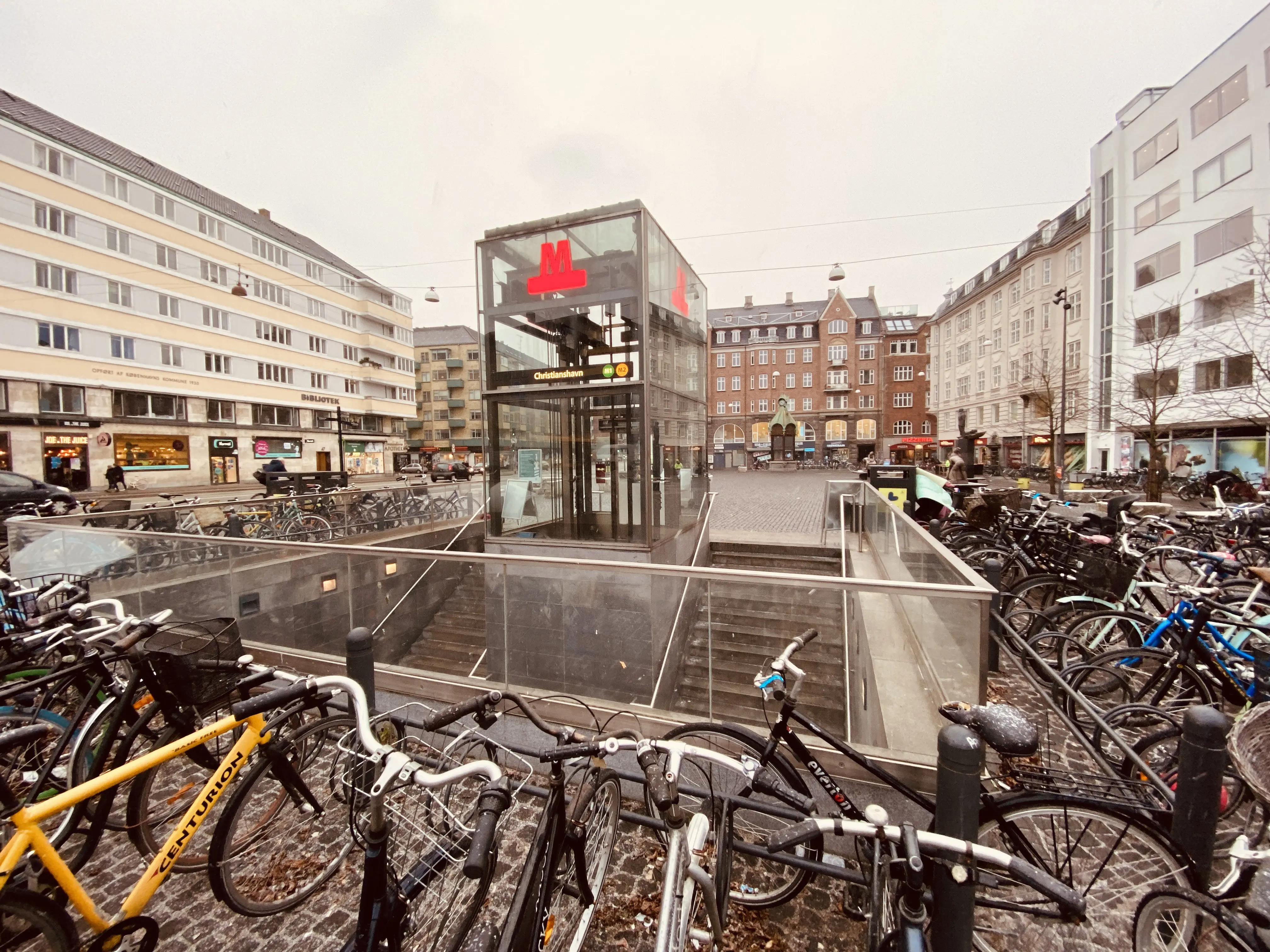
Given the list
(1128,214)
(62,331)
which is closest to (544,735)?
(62,331)

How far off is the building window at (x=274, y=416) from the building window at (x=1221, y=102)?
5259 centimetres

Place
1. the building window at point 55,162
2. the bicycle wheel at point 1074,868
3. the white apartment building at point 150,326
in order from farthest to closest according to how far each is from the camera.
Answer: the building window at point 55,162 < the white apartment building at point 150,326 < the bicycle wheel at point 1074,868

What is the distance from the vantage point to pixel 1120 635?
4320 mm

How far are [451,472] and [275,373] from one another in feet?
48.0

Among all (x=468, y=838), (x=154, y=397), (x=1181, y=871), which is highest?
(x=154, y=397)

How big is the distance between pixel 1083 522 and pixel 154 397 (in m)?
40.1

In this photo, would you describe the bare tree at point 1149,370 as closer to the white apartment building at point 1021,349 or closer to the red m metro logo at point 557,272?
the white apartment building at point 1021,349

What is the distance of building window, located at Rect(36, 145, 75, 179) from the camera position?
24906 mm

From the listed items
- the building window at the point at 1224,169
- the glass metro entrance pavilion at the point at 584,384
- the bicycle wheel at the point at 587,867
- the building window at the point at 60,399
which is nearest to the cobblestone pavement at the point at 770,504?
the glass metro entrance pavilion at the point at 584,384

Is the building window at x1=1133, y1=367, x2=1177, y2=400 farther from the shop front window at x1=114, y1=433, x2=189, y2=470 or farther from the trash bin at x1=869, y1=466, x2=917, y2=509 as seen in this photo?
the shop front window at x1=114, y1=433, x2=189, y2=470

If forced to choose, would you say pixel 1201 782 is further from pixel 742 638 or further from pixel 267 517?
pixel 267 517

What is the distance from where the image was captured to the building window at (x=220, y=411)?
32.1m

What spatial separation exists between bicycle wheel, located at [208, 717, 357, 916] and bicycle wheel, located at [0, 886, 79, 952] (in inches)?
16.8

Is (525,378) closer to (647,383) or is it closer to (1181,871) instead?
(647,383)
